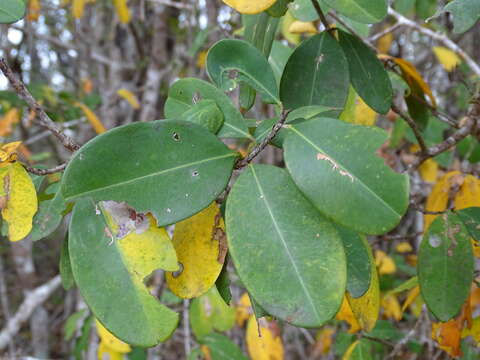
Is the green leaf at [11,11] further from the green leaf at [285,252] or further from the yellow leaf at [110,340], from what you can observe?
the yellow leaf at [110,340]

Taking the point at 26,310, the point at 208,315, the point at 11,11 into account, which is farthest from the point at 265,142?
the point at 26,310

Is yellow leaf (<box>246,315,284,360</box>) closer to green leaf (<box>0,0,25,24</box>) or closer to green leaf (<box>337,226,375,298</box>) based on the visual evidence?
green leaf (<box>337,226,375,298</box>)

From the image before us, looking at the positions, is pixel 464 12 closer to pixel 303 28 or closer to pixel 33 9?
pixel 303 28

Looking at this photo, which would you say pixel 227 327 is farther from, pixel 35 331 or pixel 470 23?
pixel 35 331

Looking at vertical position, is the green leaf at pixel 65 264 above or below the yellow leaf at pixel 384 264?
above

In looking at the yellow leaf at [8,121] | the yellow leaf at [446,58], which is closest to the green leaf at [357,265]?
the yellow leaf at [446,58]

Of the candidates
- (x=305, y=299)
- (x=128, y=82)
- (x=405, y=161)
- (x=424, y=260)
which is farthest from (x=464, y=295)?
(x=128, y=82)
